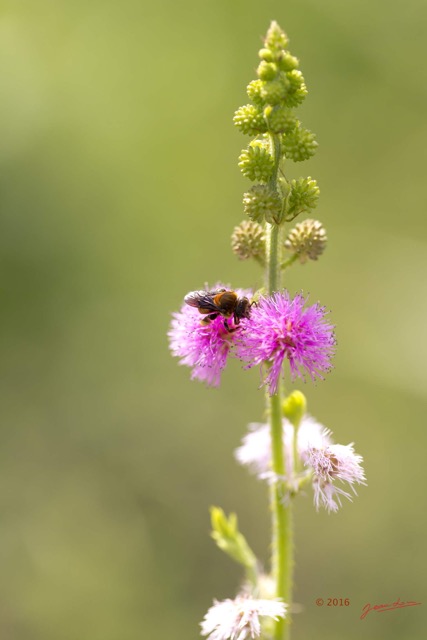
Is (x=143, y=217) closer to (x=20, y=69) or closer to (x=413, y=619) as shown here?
(x=20, y=69)

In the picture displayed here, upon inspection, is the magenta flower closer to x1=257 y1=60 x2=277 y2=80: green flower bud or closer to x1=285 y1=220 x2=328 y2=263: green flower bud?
x1=285 y1=220 x2=328 y2=263: green flower bud

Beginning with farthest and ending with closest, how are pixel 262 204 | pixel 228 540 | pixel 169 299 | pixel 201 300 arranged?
1. pixel 169 299
2. pixel 228 540
3. pixel 201 300
4. pixel 262 204

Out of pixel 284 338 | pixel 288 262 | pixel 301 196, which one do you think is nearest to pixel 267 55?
pixel 301 196

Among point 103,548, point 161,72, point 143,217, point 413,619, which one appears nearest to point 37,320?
point 143,217

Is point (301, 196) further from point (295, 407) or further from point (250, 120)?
point (295, 407)

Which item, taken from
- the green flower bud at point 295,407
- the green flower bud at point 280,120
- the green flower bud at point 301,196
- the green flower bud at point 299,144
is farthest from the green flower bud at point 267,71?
the green flower bud at point 295,407

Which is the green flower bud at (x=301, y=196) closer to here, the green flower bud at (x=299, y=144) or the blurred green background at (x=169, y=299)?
the green flower bud at (x=299, y=144)

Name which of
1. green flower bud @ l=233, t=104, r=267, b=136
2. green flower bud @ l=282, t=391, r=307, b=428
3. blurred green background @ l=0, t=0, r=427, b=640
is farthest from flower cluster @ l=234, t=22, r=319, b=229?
blurred green background @ l=0, t=0, r=427, b=640
